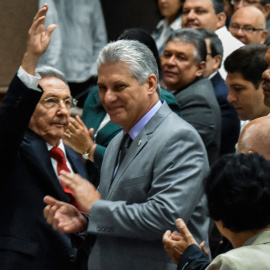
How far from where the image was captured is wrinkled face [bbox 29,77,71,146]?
3.76m

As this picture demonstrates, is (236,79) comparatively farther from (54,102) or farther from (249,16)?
(249,16)

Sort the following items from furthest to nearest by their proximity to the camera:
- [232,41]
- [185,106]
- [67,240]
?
1. [232,41]
2. [185,106]
3. [67,240]

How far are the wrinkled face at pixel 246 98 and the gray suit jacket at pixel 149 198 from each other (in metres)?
0.99

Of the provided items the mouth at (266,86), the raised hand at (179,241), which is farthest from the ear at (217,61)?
the raised hand at (179,241)

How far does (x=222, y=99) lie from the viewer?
16.4 ft

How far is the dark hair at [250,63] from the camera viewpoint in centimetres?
422

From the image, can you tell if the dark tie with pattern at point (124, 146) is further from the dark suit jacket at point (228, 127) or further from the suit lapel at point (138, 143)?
the dark suit jacket at point (228, 127)

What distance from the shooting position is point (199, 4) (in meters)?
6.00

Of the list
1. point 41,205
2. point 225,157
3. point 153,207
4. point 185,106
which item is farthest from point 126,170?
point 185,106

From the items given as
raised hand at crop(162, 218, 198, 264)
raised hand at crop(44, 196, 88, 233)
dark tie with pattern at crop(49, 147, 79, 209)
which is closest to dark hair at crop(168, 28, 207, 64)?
dark tie with pattern at crop(49, 147, 79, 209)

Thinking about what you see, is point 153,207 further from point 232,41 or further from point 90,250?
point 232,41

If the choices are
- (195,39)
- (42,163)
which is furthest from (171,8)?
(42,163)

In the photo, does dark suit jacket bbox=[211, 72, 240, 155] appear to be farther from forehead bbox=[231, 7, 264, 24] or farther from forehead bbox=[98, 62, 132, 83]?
forehead bbox=[98, 62, 132, 83]

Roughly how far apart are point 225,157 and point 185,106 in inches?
83.0
